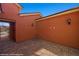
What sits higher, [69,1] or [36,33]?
[69,1]

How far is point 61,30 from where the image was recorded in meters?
3.26

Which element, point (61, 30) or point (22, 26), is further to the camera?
point (22, 26)

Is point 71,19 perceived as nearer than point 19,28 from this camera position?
Yes

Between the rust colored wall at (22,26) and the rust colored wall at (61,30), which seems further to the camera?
the rust colored wall at (22,26)

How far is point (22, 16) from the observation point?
3.51m

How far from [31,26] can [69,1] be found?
1.66 metres

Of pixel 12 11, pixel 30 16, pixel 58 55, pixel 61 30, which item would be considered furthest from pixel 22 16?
pixel 58 55

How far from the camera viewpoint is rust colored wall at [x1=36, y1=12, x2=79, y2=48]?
2.76m

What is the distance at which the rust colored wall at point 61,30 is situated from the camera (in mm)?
2759

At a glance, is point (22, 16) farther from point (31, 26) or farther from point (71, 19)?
point (71, 19)

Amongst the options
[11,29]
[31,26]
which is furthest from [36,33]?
[11,29]

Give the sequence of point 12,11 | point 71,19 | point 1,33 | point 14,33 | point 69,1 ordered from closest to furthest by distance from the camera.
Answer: point 69,1 < point 1,33 < point 71,19 < point 12,11 < point 14,33

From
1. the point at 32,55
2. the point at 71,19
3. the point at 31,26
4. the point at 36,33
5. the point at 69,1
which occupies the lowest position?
the point at 32,55

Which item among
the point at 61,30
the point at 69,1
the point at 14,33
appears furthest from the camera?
the point at 14,33
